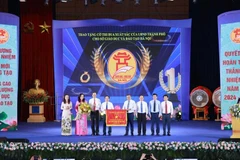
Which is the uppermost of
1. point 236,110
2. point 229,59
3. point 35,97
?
point 229,59

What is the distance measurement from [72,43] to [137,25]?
2792mm

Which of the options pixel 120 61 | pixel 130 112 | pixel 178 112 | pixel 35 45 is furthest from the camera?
pixel 35 45

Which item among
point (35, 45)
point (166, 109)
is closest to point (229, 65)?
point (166, 109)

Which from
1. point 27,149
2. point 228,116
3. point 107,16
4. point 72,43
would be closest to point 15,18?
point 72,43

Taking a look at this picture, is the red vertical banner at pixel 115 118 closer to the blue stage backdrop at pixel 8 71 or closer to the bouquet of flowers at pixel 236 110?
the bouquet of flowers at pixel 236 110

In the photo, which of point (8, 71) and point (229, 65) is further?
point (8, 71)

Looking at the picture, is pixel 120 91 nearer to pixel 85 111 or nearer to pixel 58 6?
pixel 58 6

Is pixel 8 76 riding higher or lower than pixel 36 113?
higher

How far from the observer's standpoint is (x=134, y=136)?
47.0 ft

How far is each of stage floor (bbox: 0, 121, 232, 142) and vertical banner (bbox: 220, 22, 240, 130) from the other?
0.99m

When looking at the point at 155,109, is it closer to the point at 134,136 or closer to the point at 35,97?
the point at 134,136

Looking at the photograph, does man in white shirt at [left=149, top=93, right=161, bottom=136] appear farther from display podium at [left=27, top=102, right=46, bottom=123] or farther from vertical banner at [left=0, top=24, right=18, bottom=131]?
display podium at [left=27, top=102, right=46, bottom=123]

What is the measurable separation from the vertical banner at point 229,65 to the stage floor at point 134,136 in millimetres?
991

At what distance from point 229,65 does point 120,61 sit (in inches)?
234
